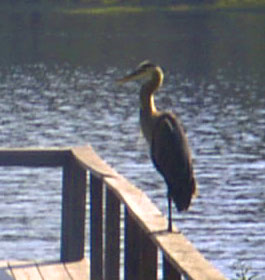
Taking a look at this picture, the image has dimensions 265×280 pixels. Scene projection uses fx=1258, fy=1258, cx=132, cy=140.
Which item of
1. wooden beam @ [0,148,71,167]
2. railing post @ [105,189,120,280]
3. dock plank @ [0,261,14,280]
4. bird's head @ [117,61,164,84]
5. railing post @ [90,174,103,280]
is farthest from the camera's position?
wooden beam @ [0,148,71,167]

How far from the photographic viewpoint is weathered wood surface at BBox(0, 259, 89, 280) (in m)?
7.11

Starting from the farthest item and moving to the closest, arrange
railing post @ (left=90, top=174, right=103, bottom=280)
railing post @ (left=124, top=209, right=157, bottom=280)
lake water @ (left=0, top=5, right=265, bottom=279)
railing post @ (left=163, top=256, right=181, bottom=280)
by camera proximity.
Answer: lake water @ (left=0, top=5, right=265, bottom=279) < railing post @ (left=90, top=174, right=103, bottom=280) < railing post @ (left=124, top=209, right=157, bottom=280) < railing post @ (left=163, top=256, right=181, bottom=280)

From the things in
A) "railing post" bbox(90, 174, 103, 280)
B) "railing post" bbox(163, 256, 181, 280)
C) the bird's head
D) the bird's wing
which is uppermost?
the bird's head

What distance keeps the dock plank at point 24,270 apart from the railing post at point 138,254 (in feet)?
3.87

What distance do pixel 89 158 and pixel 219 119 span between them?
76.0ft

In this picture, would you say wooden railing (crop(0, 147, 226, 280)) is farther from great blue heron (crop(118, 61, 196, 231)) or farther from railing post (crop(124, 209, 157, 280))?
great blue heron (crop(118, 61, 196, 231))

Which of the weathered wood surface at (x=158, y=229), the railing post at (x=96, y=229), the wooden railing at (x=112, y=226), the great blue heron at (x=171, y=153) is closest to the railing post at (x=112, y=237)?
the wooden railing at (x=112, y=226)

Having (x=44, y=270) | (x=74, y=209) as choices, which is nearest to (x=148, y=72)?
(x=74, y=209)

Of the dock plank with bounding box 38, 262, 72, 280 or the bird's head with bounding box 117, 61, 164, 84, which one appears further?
the dock plank with bounding box 38, 262, 72, 280

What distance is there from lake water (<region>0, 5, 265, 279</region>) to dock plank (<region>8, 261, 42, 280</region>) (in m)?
7.14

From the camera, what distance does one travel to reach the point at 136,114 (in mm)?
30516

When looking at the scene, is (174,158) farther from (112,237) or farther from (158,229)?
(112,237)

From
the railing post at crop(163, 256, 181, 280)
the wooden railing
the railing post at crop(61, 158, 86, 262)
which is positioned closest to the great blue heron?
the wooden railing

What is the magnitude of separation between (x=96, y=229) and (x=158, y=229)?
1.95 meters
